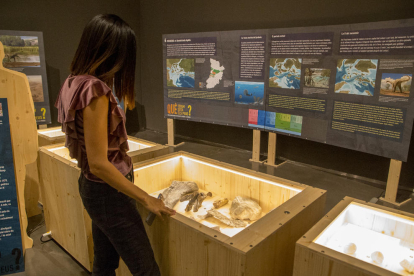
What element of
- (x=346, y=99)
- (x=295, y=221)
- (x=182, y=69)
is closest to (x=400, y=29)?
(x=346, y=99)

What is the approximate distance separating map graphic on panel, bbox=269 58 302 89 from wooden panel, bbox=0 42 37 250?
3.14 metres

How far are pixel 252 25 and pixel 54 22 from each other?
11.3ft

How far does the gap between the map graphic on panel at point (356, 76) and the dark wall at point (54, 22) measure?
4622mm

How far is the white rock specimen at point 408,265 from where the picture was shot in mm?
1397

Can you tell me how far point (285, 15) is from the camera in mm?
4719

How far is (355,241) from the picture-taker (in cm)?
157

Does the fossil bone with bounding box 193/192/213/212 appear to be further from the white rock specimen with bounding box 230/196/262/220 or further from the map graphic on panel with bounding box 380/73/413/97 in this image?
the map graphic on panel with bounding box 380/73/413/97

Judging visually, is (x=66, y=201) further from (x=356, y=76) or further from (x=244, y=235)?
(x=356, y=76)

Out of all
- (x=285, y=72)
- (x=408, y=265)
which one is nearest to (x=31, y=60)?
(x=285, y=72)

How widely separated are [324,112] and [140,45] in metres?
4.51

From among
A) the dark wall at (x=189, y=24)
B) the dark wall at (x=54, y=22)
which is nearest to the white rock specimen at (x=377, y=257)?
the dark wall at (x=189, y=24)

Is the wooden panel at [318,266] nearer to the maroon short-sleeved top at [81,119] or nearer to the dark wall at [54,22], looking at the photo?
the maroon short-sleeved top at [81,119]

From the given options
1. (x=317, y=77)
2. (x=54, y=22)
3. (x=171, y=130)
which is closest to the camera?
(x=317, y=77)

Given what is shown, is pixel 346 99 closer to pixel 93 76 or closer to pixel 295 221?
pixel 295 221
